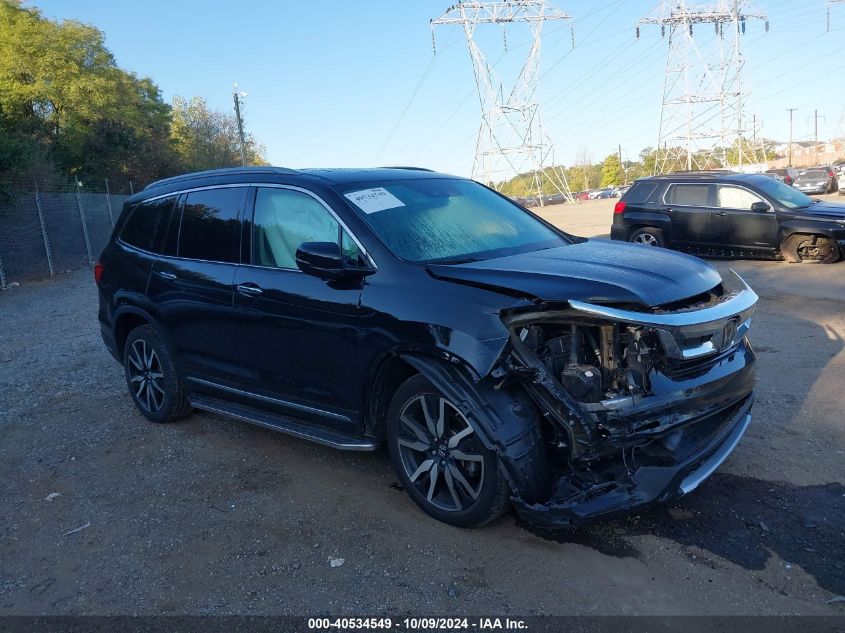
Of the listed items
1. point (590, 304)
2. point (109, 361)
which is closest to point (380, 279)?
point (590, 304)

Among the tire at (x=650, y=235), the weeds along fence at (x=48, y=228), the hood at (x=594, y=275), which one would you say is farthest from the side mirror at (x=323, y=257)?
the weeds along fence at (x=48, y=228)

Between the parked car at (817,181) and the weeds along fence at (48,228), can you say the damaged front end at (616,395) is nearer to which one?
the weeds along fence at (48,228)

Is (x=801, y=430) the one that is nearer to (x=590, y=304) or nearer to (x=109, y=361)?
(x=590, y=304)

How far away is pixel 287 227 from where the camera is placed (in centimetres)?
434

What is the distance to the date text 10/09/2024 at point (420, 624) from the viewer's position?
9.28ft

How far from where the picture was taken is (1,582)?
334cm

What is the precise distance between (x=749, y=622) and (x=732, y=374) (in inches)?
49.8

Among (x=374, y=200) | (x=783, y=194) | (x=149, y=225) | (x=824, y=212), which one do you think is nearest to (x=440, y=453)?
(x=374, y=200)

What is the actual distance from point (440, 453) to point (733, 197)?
34.9 feet

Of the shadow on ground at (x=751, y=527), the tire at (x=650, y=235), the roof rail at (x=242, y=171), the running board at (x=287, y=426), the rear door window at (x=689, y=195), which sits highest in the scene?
the roof rail at (x=242, y=171)

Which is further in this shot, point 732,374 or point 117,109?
point 117,109

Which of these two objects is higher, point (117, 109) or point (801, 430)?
point (117, 109)

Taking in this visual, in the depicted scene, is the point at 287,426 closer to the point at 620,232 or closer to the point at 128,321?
the point at 128,321

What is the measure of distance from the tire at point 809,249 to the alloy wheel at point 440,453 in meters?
10.3
